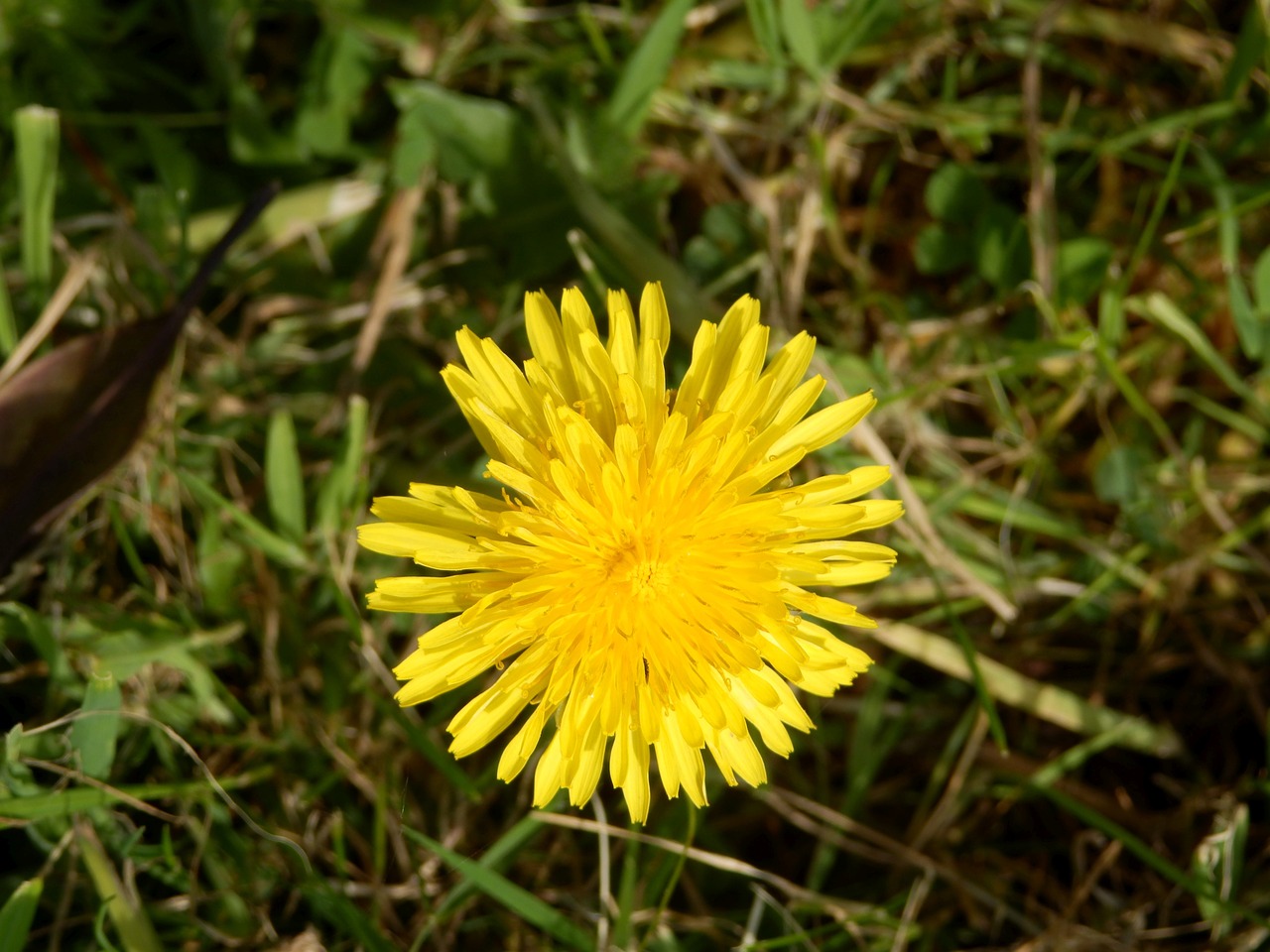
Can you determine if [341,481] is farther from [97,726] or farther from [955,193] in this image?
[955,193]

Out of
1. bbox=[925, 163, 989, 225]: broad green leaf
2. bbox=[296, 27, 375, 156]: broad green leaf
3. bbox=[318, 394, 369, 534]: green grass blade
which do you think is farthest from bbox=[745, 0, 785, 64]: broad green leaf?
bbox=[318, 394, 369, 534]: green grass blade

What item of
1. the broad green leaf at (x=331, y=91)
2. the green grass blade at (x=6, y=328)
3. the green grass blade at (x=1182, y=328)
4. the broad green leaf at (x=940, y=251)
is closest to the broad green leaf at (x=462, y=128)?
the broad green leaf at (x=331, y=91)

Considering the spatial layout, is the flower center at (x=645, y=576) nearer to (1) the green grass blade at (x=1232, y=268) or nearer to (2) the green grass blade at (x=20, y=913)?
(2) the green grass blade at (x=20, y=913)

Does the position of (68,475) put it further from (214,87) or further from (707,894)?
(707,894)

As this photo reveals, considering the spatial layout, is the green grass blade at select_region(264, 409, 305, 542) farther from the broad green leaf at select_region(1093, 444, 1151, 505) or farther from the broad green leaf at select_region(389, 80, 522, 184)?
the broad green leaf at select_region(1093, 444, 1151, 505)

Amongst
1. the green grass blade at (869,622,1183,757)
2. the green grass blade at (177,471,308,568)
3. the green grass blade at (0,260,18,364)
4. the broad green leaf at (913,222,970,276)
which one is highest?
the broad green leaf at (913,222,970,276)

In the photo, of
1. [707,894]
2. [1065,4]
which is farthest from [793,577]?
[1065,4]
